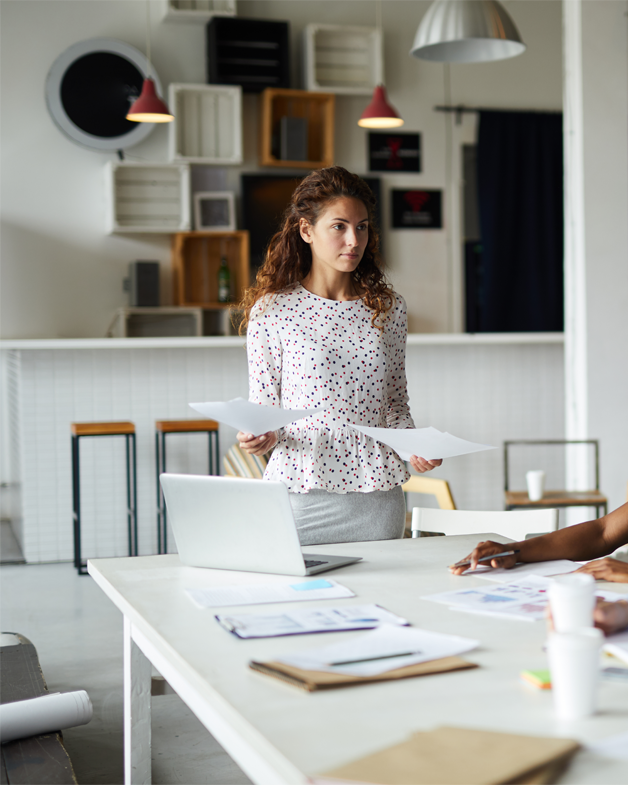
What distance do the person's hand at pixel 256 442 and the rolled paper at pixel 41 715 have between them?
62 centimetres

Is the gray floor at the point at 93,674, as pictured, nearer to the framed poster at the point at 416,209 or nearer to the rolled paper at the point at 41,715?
the rolled paper at the point at 41,715

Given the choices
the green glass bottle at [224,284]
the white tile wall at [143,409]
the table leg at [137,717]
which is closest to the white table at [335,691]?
the table leg at [137,717]

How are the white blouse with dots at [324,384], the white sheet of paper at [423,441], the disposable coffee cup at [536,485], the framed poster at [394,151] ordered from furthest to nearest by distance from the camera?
1. the framed poster at [394,151]
2. the disposable coffee cup at [536,485]
3. the white blouse with dots at [324,384]
4. the white sheet of paper at [423,441]

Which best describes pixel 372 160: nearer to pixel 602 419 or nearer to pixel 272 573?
pixel 602 419

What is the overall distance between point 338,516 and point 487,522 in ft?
1.55

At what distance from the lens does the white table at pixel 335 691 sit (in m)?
0.89

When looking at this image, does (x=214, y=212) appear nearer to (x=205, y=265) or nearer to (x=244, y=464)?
(x=205, y=265)

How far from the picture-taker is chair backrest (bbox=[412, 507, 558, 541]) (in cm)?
221

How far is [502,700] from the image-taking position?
100 cm

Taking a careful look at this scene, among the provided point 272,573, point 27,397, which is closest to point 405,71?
point 27,397

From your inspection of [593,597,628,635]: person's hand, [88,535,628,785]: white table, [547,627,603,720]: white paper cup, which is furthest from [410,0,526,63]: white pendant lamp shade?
[547,627,603,720]: white paper cup

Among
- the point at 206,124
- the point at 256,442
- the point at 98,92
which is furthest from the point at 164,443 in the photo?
the point at 256,442

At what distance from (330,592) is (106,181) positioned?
473cm

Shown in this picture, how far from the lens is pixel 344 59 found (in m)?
6.08
